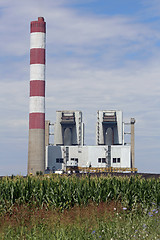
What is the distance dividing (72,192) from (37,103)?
145 ft

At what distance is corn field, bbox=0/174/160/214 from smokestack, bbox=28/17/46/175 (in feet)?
140

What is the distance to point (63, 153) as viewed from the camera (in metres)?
78.4

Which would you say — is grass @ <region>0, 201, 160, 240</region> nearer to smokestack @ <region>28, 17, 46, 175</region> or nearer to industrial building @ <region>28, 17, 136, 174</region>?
smokestack @ <region>28, 17, 46, 175</region>

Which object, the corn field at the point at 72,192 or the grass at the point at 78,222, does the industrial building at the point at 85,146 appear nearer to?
the corn field at the point at 72,192

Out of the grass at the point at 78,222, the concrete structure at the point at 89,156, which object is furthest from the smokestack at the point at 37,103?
the grass at the point at 78,222

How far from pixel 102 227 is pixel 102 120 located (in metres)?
64.4

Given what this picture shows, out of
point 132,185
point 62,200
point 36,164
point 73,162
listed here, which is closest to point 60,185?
point 62,200

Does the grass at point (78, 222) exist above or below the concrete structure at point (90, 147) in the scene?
below

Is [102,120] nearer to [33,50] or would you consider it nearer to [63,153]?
[63,153]

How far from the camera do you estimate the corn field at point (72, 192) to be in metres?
19.7

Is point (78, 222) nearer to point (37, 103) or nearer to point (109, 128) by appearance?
point (37, 103)

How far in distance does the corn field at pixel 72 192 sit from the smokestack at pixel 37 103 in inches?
1674

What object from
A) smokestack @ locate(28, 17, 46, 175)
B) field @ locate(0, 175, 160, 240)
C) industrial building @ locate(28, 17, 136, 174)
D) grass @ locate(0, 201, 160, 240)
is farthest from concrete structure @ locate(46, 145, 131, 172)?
grass @ locate(0, 201, 160, 240)

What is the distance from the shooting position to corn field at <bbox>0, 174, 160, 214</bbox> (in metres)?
19.7
